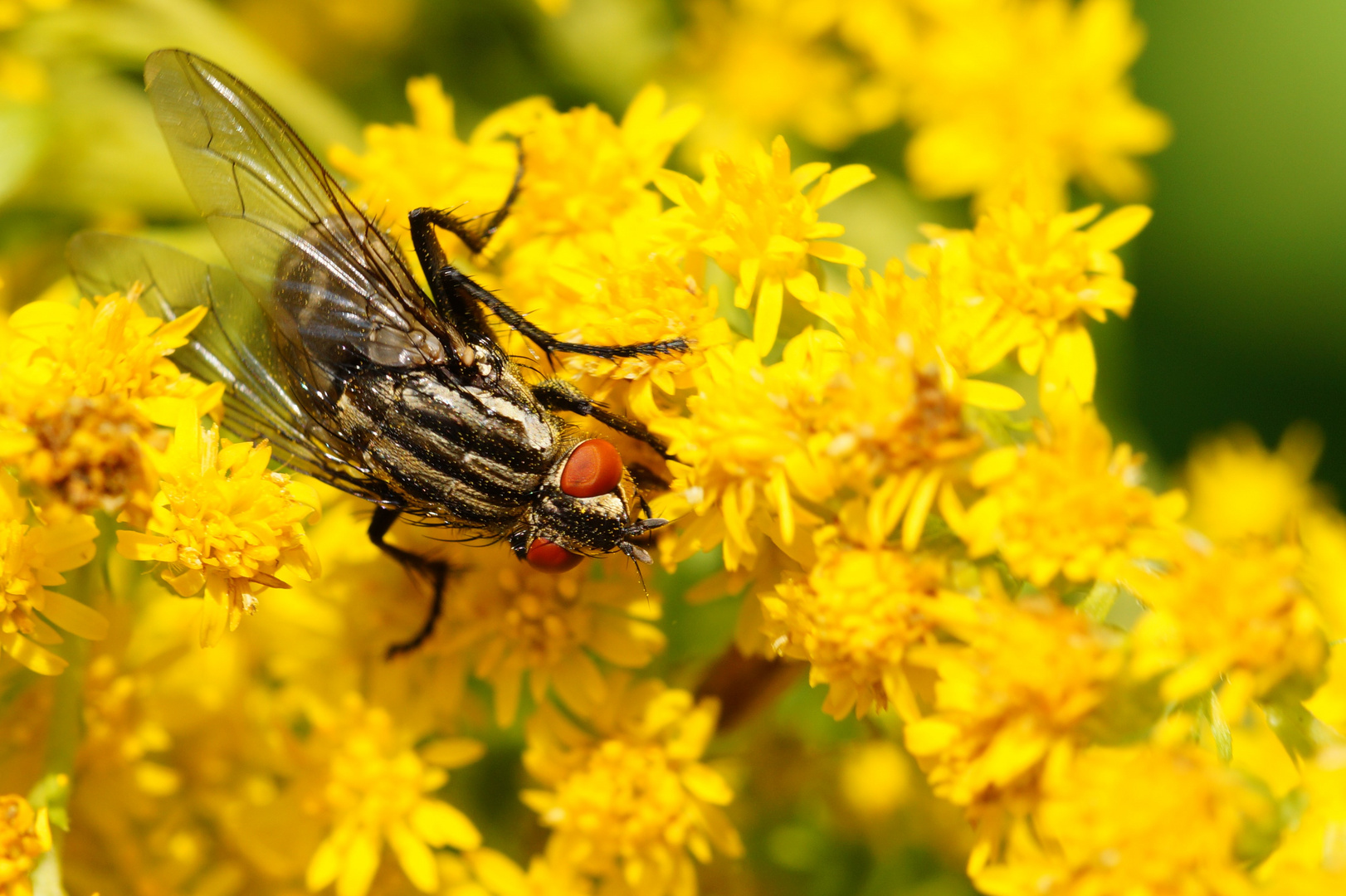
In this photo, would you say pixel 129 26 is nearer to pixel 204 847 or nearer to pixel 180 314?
pixel 180 314

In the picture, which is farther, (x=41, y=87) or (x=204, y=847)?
(x=41, y=87)

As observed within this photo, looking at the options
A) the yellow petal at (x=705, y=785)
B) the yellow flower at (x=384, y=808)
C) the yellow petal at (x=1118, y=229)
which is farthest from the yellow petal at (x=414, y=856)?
the yellow petal at (x=1118, y=229)

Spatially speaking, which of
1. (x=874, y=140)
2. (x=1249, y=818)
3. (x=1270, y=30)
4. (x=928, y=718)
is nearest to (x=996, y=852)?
(x=928, y=718)

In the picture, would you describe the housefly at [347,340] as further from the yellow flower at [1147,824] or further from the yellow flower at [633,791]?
the yellow flower at [1147,824]

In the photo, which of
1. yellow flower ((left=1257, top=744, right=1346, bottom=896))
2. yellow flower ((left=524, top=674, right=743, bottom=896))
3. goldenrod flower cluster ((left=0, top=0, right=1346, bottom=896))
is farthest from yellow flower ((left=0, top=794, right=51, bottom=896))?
yellow flower ((left=1257, top=744, right=1346, bottom=896))

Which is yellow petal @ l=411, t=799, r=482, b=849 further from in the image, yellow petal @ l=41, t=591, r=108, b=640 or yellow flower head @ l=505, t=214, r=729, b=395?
yellow flower head @ l=505, t=214, r=729, b=395

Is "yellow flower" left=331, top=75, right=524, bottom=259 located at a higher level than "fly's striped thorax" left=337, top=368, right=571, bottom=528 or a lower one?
higher
